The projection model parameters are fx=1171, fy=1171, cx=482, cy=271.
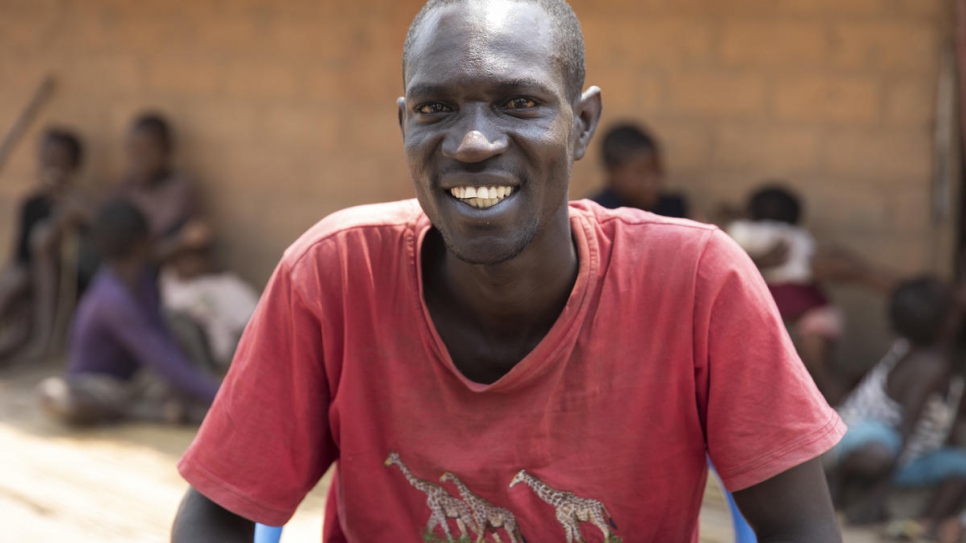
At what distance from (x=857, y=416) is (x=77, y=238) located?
4.21m

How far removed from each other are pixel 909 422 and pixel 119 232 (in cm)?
326

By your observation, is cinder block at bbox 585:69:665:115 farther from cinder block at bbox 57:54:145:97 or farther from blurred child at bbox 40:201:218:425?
cinder block at bbox 57:54:145:97

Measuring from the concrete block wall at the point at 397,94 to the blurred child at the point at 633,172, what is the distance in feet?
0.86

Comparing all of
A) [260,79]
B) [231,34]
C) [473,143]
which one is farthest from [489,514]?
[231,34]

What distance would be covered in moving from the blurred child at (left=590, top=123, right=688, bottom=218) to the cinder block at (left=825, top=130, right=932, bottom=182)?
69cm

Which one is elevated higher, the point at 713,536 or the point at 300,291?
the point at 300,291

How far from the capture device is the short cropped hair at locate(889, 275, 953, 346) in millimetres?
4078

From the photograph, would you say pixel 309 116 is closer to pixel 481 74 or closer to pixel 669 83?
pixel 669 83

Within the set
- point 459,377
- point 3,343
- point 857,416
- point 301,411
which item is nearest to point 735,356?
point 459,377

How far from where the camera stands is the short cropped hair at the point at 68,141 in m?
6.25

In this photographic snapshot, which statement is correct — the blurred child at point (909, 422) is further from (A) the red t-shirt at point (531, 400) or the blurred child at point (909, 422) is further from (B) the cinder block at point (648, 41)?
(A) the red t-shirt at point (531, 400)

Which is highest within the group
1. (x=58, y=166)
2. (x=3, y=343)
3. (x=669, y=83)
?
(x=669, y=83)

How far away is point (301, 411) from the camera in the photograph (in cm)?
191

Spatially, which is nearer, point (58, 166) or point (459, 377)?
point (459, 377)
